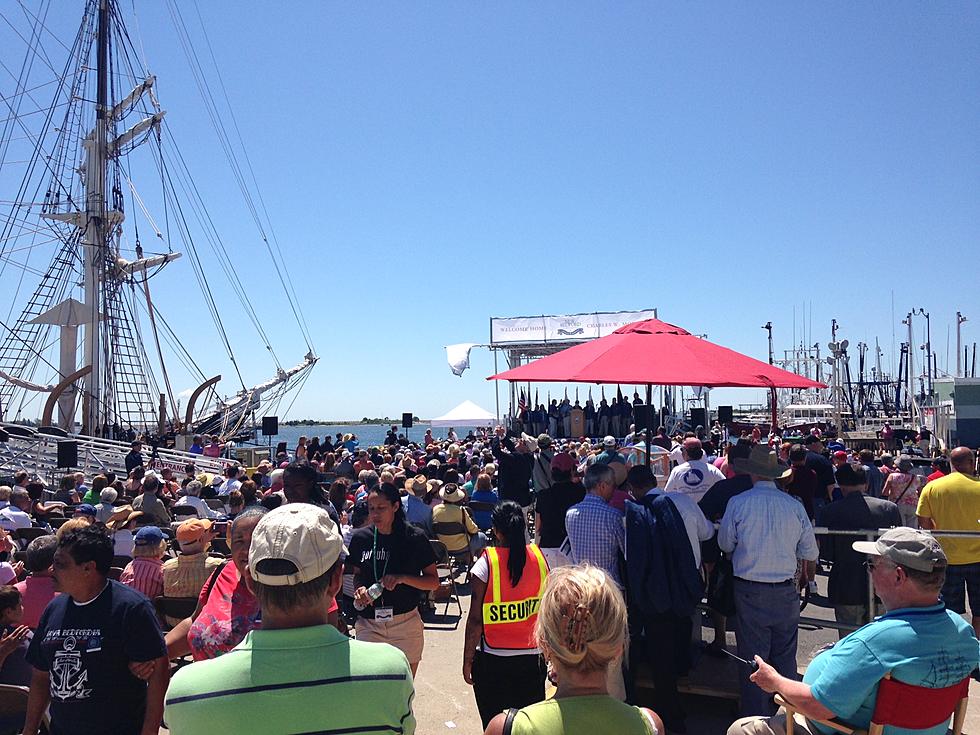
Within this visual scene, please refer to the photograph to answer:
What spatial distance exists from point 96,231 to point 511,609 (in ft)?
112

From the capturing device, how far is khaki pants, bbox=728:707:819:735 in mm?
3088

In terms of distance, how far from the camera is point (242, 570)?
320 cm

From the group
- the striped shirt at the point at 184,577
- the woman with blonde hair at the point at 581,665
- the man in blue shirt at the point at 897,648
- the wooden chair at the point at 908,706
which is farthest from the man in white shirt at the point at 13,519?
the wooden chair at the point at 908,706

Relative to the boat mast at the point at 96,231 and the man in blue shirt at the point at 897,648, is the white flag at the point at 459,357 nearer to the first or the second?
the boat mast at the point at 96,231

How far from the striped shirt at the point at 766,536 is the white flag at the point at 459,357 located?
82.1 ft

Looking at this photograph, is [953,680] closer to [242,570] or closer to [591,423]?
[242,570]

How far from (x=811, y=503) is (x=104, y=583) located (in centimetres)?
819

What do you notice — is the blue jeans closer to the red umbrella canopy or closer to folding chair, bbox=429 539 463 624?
the red umbrella canopy

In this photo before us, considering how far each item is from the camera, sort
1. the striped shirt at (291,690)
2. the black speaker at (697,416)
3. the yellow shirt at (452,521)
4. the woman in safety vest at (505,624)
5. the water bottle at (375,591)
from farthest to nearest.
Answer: the black speaker at (697,416)
the yellow shirt at (452,521)
the water bottle at (375,591)
the woman in safety vest at (505,624)
the striped shirt at (291,690)

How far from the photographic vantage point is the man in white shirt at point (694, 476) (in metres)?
7.19

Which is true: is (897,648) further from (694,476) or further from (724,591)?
(694,476)

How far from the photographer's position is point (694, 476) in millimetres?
7230

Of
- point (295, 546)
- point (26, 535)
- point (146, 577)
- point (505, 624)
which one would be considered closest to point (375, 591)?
point (505, 624)

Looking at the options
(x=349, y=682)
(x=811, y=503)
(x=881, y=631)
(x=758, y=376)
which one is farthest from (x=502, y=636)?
(x=811, y=503)
